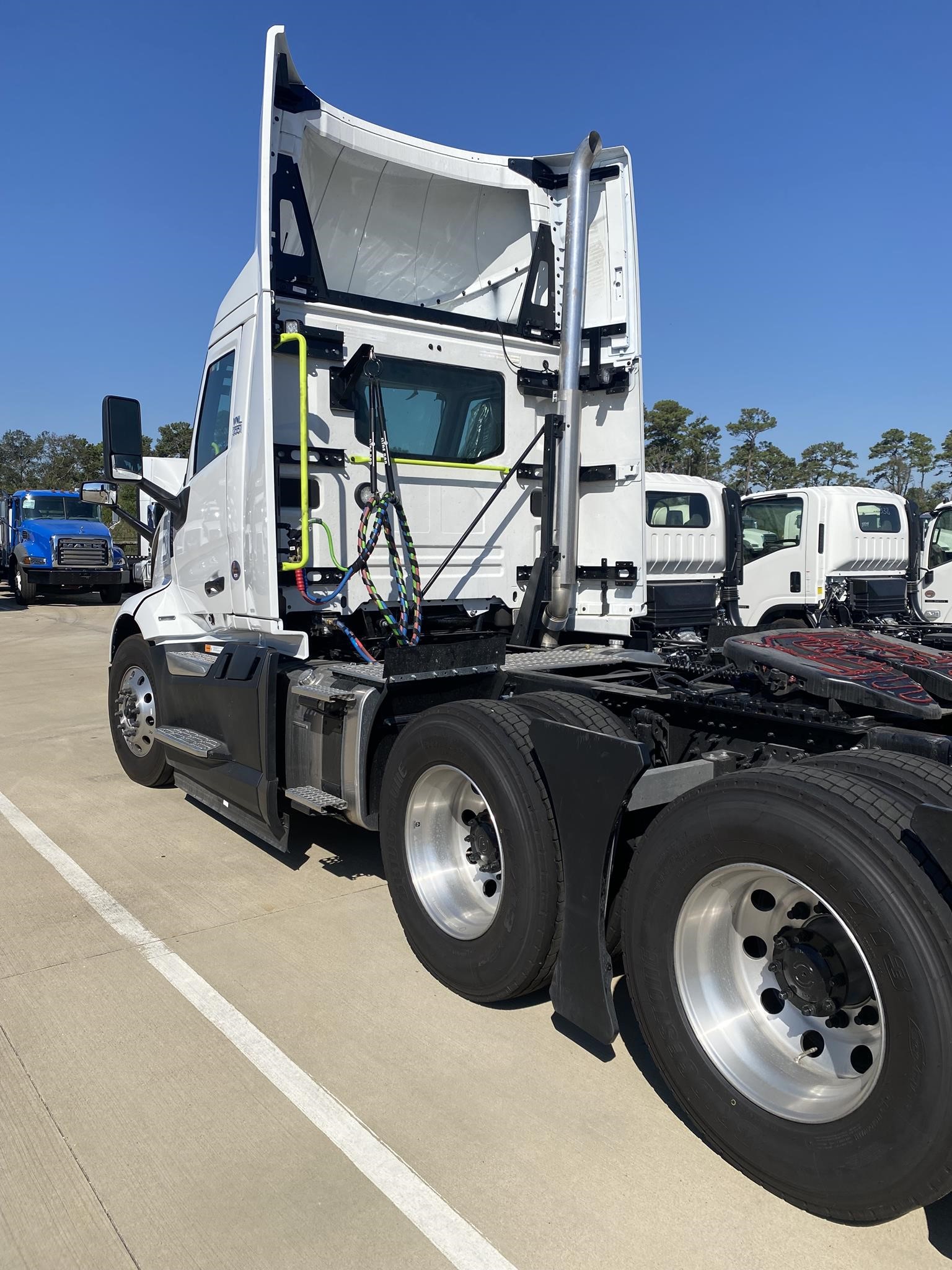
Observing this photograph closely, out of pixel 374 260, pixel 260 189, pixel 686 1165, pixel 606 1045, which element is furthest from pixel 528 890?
pixel 374 260

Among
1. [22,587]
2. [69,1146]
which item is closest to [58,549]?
[22,587]

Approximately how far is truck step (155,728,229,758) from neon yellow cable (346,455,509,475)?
172 cm

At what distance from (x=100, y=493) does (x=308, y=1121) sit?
445 cm

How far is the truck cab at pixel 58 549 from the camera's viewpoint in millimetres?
22141

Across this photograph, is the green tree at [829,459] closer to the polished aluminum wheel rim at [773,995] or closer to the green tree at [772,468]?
the green tree at [772,468]

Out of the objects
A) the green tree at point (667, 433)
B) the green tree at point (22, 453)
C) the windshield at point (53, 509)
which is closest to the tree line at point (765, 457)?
the green tree at point (667, 433)

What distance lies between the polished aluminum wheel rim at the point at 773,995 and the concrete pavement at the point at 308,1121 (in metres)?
→ 0.32

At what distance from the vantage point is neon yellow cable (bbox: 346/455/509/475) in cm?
498

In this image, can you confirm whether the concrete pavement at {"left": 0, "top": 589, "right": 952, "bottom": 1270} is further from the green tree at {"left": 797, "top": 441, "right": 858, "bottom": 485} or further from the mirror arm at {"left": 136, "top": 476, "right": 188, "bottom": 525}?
the green tree at {"left": 797, "top": 441, "right": 858, "bottom": 485}

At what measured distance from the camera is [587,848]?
2891mm

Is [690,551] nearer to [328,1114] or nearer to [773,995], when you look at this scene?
[773,995]

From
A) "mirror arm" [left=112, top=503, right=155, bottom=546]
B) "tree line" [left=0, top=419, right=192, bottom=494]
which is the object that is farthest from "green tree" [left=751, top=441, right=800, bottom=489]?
"mirror arm" [left=112, top=503, right=155, bottom=546]

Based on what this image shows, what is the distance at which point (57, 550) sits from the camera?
72.6 ft

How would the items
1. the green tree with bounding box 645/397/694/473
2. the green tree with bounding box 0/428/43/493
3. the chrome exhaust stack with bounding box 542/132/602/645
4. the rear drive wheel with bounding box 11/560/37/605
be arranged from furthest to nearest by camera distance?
1. the green tree with bounding box 0/428/43/493
2. the green tree with bounding box 645/397/694/473
3. the rear drive wheel with bounding box 11/560/37/605
4. the chrome exhaust stack with bounding box 542/132/602/645
